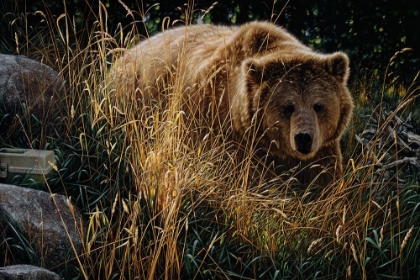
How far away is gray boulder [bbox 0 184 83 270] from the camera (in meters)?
3.93

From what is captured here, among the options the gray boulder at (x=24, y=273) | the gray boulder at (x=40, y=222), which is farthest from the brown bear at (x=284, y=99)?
the gray boulder at (x=24, y=273)

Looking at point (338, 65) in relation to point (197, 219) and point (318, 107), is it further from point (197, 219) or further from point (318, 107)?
point (197, 219)

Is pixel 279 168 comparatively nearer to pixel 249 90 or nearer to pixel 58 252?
pixel 249 90

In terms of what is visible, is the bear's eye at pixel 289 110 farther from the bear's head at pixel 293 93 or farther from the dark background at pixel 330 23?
the dark background at pixel 330 23

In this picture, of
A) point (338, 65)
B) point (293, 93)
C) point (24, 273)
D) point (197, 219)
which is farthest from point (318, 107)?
point (24, 273)

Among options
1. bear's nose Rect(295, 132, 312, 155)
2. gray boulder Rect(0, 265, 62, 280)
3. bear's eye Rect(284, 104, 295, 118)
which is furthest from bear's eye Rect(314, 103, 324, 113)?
gray boulder Rect(0, 265, 62, 280)

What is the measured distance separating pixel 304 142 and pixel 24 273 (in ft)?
7.59

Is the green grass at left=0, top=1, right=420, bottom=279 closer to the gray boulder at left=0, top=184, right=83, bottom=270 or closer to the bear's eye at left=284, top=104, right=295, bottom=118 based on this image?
the gray boulder at left=0, top=184, right=83, bottom=270

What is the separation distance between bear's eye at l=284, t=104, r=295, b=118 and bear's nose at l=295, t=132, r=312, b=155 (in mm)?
264

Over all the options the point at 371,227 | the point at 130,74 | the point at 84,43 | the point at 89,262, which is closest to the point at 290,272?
the point at 371,227

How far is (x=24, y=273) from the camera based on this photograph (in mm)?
3230

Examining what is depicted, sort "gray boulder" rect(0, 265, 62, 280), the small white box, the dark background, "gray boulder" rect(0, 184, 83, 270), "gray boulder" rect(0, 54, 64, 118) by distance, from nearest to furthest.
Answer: "gray boulder" rect(0, 265, 62, 280), "gray boulder" rect(0, 184, 83, 270), the small white box, "gray boulder" rect(0, 54, 64, 118), the dark background

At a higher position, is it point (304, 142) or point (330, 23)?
point (330, 23)

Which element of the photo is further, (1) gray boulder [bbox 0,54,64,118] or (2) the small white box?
(1) gray boulder [bbox 0,54,64,118]
